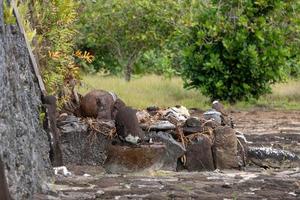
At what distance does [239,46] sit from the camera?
15.4 metres

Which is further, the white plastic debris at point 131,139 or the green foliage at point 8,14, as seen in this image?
the white plastic debris at point 131,139

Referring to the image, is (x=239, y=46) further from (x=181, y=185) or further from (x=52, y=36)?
(x=181, y=185)

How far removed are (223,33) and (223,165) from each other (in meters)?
8.18

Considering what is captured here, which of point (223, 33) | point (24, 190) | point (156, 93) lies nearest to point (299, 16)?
point (223, 33)

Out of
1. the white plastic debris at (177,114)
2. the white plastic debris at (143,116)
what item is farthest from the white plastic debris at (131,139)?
the white plastic debris at (177,114)

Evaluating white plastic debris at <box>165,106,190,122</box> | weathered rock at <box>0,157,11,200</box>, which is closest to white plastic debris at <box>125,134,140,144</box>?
white plastic debris at <box>165,106,190,122</box>

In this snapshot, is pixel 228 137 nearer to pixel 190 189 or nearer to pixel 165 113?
pixel 165 113

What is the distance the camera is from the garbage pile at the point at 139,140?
7137mm

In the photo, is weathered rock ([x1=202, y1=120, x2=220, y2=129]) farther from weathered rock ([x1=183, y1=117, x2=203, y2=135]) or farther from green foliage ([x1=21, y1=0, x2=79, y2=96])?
green foliage ([x1=21, y1=0, x2=79, y2=96])

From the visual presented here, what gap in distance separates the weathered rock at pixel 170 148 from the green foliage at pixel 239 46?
7991 mm

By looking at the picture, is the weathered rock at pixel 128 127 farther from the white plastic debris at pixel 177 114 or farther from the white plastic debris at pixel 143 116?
the white plastic debris at pixel 177 114

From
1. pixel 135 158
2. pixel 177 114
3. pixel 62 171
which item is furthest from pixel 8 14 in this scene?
pixel 177 114

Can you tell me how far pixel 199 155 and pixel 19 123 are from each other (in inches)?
109

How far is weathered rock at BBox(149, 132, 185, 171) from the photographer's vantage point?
7363mm
